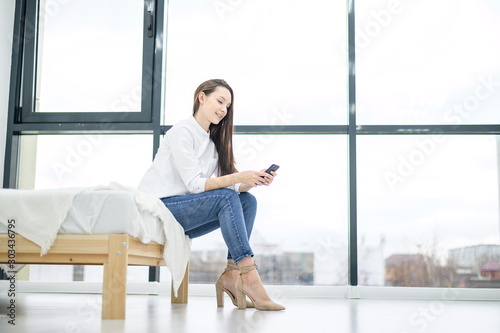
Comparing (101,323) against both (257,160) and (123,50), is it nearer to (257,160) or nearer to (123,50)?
(257,160)

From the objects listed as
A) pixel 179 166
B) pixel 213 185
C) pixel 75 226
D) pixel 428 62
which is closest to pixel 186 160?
pixel 179 166

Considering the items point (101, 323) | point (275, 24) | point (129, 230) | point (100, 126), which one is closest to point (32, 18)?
point (100, 126)

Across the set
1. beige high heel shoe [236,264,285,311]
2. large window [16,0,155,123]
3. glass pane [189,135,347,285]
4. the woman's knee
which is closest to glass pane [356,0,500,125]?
glass pane [189,135,347,285]

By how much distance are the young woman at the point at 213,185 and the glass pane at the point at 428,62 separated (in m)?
1.15

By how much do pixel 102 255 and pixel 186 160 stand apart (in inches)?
22.8

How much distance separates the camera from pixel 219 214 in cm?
210

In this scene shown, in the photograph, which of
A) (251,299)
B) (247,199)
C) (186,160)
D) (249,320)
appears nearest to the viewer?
(249,320)

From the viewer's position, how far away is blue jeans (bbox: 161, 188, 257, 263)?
2.04 m

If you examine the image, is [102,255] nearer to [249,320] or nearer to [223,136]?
[249,320]

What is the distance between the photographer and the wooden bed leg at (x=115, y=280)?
1669mm

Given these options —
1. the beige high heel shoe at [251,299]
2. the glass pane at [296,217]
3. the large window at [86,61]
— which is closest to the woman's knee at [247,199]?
the beige high heel shoe at [251,299]

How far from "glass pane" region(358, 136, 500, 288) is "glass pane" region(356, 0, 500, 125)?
0.16 m

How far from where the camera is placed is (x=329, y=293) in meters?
3.05

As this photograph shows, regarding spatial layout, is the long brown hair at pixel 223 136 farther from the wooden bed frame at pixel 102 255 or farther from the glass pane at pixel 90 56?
the glass pane at pixel 90 56
